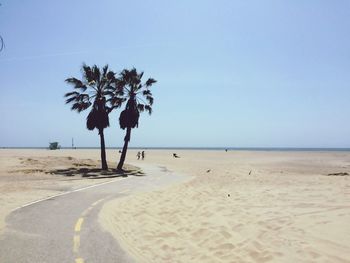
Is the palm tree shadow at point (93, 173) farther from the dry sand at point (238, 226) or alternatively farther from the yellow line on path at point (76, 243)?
the yellow line on path at point (76, 243)

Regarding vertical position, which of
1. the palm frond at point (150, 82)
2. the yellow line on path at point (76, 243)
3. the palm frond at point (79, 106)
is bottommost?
the yellow line on path at point (76, 243)

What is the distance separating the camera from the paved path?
887cm

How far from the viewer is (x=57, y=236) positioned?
10.8 m

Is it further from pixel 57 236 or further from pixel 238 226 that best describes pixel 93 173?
pixel 238 226

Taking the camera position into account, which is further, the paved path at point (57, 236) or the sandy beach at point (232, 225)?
the sandy beach at point (232, 225)

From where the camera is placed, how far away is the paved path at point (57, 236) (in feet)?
29.1

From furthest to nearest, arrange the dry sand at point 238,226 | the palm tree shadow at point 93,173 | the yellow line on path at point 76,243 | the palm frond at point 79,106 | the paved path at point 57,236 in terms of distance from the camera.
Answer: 1. the palm frond at point 79,106
2. the palm tree shadow at point 93,173
3. the yellow line on path at point 76,243
4. the dry sand at point 238,226
5. the paved path at point 57,236

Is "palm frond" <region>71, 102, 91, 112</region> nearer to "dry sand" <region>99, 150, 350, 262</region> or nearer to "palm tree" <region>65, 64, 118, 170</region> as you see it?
"palm tree" <region>65, 64, 118, 170</region>

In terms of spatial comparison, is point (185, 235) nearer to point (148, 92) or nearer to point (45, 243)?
point (45, 243)

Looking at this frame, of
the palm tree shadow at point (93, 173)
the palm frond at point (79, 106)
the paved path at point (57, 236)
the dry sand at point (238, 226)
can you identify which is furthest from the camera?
the palm frond at point (79, 106)

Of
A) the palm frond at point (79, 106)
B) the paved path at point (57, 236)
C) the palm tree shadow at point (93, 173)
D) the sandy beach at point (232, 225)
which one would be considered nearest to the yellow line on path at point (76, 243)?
the paved path at point (57, 236)

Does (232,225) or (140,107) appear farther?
(140,107)

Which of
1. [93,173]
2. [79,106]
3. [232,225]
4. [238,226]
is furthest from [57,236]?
[79,106]

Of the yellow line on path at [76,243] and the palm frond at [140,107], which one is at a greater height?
the palm frond at [140,107]
